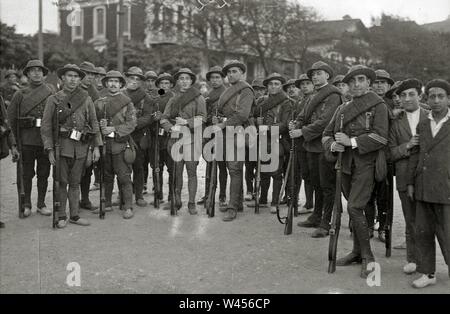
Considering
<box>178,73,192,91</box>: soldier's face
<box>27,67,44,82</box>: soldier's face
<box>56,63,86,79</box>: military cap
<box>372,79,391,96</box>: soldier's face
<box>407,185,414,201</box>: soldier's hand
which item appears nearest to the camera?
<box>407,185,414,201</box>: soldier's hand

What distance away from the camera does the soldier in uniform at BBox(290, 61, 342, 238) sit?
23.8 feet

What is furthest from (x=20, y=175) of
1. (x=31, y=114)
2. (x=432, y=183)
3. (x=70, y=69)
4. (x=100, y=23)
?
(x=100, y=23)

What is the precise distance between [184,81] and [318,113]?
8.03 feet

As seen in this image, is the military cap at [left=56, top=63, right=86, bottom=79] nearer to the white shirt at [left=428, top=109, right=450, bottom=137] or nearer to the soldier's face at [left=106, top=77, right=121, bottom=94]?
the soldier's face at [left=106, top=77, right=121, bottom=94]

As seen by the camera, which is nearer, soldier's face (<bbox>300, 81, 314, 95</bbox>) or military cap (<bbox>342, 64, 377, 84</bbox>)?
military cap (<bbox>342, 64, 377, 84</bbox>)

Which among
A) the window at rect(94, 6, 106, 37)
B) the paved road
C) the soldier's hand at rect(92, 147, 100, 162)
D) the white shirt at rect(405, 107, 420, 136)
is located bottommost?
the paved road

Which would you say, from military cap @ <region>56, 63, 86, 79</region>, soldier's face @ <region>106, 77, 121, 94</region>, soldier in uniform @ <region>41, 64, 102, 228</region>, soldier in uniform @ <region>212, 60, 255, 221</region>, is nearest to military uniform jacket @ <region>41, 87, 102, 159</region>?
soldier in uniform @ <region>41, 64, 102, 228</region>

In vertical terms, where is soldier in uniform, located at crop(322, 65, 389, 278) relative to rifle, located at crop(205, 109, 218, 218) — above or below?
above

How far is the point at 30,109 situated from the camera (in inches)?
321

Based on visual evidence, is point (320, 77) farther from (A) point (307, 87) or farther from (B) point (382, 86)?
(B) point (382, 86)

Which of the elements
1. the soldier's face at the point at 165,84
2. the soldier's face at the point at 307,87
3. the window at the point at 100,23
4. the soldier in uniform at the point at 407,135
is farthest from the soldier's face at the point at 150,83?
the window at the point at 100,23

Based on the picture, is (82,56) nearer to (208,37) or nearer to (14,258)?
(208,37)

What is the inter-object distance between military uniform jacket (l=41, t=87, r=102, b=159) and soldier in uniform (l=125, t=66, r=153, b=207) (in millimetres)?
1537
